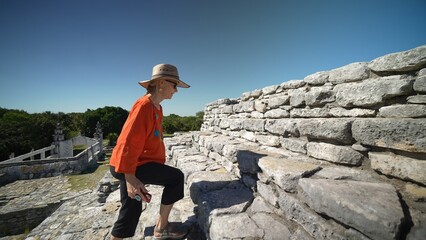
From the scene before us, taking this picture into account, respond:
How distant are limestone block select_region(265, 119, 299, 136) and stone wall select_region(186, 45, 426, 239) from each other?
2cm

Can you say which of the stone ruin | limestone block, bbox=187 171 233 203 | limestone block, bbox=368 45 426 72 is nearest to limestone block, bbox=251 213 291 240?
the stone ruin

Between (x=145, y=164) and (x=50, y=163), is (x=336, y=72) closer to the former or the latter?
(x=145, y=164)

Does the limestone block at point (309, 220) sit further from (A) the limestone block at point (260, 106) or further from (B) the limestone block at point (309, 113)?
(A) the limestone block at point (260, 106)

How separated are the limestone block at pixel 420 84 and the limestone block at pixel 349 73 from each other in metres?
0.43

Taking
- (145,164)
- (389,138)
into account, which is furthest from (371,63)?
(145,164)

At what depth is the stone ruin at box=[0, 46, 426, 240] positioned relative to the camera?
122cm

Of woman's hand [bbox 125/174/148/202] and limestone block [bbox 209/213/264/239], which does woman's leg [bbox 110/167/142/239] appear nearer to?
woman's hand [bbox 125/174/148/202]

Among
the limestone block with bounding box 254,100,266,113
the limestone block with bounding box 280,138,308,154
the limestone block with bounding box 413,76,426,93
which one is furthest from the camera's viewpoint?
the limestone block with bounding box 254,100,266,113

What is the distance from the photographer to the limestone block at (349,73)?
6.16ft

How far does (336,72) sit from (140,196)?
8.81ft

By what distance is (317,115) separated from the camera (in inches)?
93.1

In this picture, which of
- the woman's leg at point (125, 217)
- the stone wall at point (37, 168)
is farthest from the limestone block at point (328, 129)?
the stone wall at point (37, 168)

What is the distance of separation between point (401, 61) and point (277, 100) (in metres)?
1.65

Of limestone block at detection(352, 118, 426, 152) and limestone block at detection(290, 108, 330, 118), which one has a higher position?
limestone block at detection(290, 108, 330, 118)
